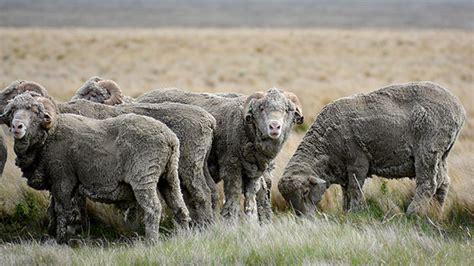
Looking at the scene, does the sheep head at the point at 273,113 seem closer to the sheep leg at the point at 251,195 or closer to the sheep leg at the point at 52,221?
the sheep leg at the point at 251,195

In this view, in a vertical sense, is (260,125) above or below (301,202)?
above

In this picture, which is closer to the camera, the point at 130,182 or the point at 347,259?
the point at 347,259

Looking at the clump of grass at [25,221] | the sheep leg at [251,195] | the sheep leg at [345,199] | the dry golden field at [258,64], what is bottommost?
the dry golden field at [258,64]

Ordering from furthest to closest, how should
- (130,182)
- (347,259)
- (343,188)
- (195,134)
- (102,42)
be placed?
(102,42) < (343,188) < (195,134) < (130,182) < (347,259)

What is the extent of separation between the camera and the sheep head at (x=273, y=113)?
9320 millimetres

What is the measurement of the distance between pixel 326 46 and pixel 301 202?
132ft

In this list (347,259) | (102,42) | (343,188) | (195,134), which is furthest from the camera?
(102,42)

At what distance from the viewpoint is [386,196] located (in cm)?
1109

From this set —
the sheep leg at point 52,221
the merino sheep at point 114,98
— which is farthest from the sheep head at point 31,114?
the merino sheep at point 114,98

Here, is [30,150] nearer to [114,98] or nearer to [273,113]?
[114,98]

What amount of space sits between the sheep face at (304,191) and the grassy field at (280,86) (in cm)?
33

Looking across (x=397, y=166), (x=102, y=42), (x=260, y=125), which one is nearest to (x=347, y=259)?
(x=260, y=125)

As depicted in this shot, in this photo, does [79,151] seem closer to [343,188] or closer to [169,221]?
[169,221]

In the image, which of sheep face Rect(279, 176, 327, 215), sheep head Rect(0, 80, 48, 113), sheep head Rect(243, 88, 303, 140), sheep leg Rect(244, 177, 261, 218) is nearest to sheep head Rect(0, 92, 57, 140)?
sheep head Rect(0, 80, 48, 113)
